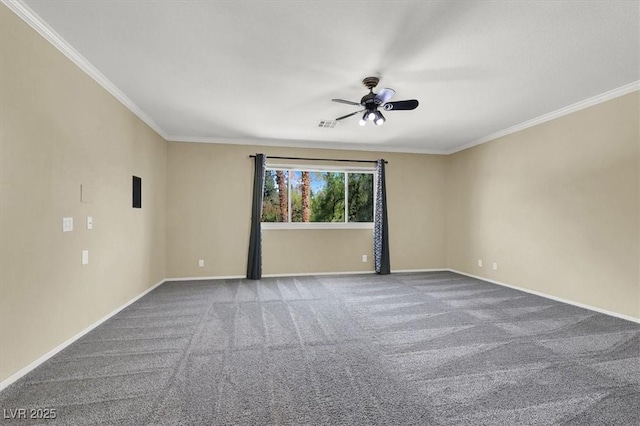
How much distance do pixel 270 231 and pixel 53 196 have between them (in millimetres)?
3493

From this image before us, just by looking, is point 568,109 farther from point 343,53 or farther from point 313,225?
point 313,225

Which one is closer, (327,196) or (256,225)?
(256,225)

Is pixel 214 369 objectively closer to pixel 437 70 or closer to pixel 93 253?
pixel 93 253

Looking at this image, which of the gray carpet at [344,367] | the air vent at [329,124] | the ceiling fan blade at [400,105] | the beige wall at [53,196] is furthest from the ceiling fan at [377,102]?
the beige wall at [53,196]

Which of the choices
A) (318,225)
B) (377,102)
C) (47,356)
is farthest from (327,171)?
(47,356)

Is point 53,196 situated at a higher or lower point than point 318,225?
higher

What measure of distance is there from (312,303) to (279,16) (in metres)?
3.17

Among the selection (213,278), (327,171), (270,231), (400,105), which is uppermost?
(400,105)

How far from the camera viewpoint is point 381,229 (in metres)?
5.93

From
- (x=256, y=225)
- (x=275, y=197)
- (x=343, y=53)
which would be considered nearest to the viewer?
(x=343, y=53)

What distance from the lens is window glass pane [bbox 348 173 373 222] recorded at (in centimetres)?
612

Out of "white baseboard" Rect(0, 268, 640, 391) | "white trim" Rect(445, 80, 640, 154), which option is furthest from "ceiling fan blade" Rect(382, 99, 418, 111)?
"white baseboard" Rect(0, 268, 640, 391)

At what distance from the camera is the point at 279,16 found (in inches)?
82.9

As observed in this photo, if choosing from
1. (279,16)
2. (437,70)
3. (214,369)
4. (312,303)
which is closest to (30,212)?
(214,369)
